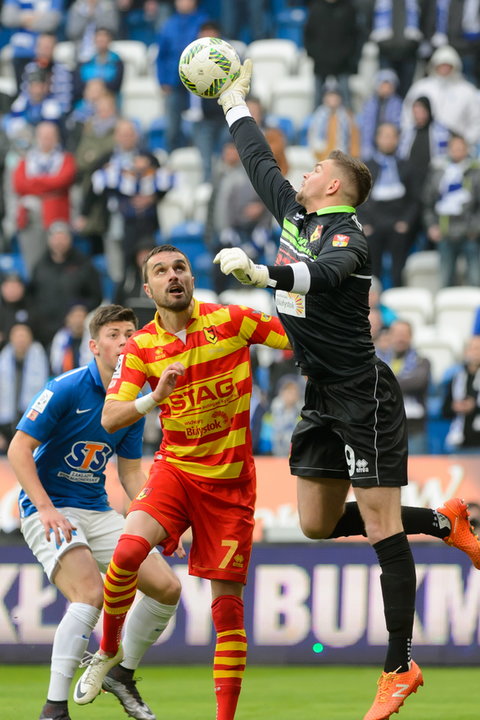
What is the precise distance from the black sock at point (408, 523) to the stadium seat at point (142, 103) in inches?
426

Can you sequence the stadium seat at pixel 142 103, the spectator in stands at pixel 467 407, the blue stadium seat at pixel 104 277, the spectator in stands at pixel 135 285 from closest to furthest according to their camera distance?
the spectator in stands at pixel 467 407, the spectator in stands at pixel 135 285, the blue stadium seat at pixel 104 277, the stadium seat at pixel 142 103

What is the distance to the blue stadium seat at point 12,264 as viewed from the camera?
15.0 m

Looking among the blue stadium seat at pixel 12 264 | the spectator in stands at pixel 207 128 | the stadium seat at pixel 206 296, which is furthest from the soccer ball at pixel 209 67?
the spectator in stands at pixel 207 128

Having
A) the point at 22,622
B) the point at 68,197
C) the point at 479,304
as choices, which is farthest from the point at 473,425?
the point at 68,197

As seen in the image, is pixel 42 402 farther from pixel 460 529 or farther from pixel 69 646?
pixel 460 529

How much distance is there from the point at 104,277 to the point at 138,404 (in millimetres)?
8850

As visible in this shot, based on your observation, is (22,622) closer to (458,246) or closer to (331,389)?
(331,389)

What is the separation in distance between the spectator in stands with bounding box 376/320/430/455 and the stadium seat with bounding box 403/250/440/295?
2557 mm

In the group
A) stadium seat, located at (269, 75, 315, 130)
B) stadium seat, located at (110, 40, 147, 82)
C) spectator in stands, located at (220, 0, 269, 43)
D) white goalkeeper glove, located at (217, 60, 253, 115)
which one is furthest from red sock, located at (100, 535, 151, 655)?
spectator in stands, located at (220, 0, 269, 43)

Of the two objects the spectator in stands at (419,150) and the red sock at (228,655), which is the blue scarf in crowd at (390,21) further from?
the red sock at (228,655)

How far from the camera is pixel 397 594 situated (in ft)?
20.7

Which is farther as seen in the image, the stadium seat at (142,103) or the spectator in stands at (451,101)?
the stadium seat at (142,103)

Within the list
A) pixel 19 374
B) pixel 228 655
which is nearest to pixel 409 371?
pixel 19 374

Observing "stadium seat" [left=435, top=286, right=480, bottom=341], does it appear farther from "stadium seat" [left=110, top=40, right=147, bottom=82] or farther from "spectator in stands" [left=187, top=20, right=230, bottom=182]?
"stadium seat" [left=110, top=40, right=147, bottom=82]
